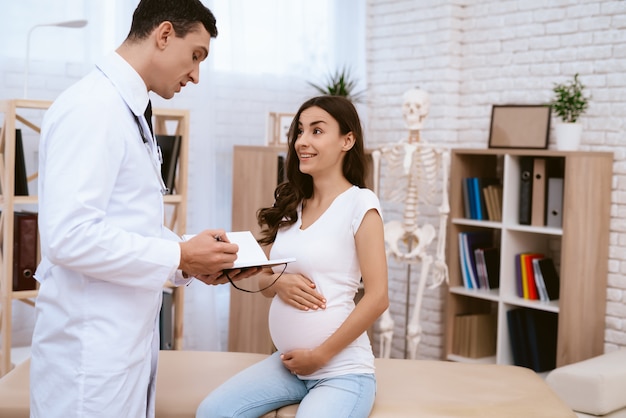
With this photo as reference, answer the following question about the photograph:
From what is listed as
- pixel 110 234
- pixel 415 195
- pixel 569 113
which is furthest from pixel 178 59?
pixel 569 113

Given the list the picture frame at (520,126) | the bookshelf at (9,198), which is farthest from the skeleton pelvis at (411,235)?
the bookshelf at (9,198)

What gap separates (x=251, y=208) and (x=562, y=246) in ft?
5.49

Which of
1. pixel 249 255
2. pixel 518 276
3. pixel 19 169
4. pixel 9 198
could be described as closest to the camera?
pixel 249 255

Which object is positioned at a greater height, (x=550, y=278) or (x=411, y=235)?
(x=411, y=235)

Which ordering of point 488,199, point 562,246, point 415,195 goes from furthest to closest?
1. point 488,199
2. point 415,195
3. point 562,246

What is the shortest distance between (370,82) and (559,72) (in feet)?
4.40

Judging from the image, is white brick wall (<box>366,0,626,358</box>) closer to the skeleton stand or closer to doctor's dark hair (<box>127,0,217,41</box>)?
the skeleton stand

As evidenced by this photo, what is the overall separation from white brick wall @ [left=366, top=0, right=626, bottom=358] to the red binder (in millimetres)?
2323

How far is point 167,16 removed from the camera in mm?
1801

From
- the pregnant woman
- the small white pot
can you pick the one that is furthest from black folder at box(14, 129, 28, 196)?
the small white pot

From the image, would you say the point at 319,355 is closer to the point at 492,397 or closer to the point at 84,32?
the point at 492,397

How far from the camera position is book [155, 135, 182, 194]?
3838mm

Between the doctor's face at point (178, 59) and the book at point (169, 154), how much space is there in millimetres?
1969

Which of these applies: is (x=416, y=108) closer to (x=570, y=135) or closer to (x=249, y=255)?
(x=570, y=135)
